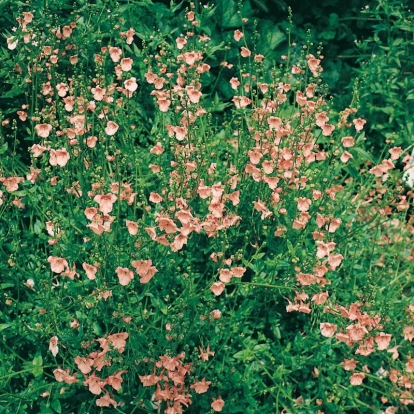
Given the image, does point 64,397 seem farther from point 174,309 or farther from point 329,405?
point 329,405

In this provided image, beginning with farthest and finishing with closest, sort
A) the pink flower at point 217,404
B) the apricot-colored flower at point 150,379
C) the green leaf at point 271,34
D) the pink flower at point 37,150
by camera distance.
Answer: the green leaf at point 271,34
the pink flower at point 37,150
the pink flower at point 217,404
the apricot-colored flower at point 150,379

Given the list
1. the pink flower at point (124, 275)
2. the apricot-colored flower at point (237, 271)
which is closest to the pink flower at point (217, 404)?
the apricot-colored flower at point (237, 271)

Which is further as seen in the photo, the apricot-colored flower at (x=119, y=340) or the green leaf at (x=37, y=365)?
the green leaf at (x=37, y=365)

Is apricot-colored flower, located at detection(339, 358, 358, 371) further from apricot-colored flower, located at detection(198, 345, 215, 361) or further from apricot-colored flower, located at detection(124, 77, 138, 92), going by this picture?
apricot-colored flower, located at detection(124, 77, 138, 92)

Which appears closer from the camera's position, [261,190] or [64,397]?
[64,397]

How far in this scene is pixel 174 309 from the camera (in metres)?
2.61

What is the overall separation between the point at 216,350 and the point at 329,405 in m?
0.53

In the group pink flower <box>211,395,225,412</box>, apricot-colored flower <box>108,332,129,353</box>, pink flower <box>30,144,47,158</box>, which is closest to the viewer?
apricot-colored flower <box>108,332,129,353</box>

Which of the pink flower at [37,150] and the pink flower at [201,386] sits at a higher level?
the pink flower at [37,150]

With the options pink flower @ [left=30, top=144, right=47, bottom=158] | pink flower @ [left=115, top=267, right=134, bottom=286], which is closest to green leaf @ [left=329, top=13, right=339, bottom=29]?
pink flower @ [left=30, top=144, right=47, bottom=158]

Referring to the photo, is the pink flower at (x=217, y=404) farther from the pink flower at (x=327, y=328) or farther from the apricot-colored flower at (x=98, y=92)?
the apricot-colored flower at (x=98, y=92)

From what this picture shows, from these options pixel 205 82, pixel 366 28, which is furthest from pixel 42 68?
pixel 366 28

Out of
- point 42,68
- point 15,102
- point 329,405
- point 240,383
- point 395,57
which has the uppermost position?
point 42,68

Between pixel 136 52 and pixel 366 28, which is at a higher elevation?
pixel 136 52
